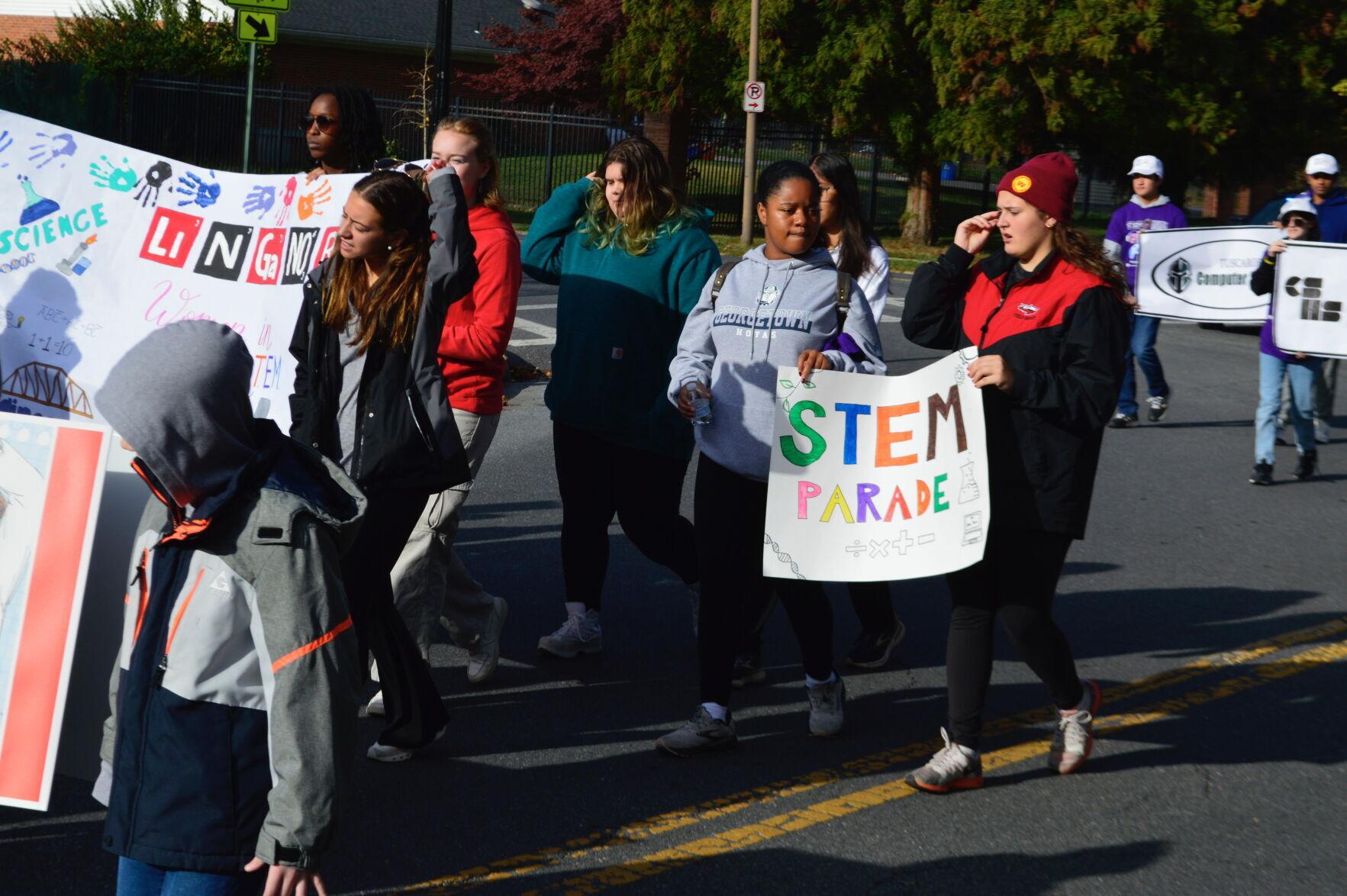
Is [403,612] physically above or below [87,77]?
below

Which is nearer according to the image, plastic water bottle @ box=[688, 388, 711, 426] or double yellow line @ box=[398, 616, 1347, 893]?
double yellow line @ box=[398, 616, 1347, 893]

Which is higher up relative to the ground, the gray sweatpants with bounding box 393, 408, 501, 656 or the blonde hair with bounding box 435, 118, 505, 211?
the blonde hair with bounding box 435, 118, 505, 211

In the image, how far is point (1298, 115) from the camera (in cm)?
2656

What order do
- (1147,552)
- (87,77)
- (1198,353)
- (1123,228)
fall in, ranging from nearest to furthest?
(1147,552)
(1123,228)
(1198,353)
(87,77)

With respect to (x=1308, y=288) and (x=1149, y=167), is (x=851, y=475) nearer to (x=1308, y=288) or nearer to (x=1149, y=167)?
(x=1308, y=288)

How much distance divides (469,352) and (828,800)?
1.88m

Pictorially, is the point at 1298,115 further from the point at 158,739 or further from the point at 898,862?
the point at 158,739

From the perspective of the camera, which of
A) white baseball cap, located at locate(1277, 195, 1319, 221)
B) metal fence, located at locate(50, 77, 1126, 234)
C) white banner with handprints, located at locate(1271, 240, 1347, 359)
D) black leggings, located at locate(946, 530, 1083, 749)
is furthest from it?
metal fence, located at locate(50, 77, 1126, 234)

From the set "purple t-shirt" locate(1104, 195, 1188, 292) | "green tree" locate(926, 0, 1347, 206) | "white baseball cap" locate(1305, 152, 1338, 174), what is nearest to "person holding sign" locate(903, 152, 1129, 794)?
"white baseball cap" locate(1305, 152, 1338, 174)

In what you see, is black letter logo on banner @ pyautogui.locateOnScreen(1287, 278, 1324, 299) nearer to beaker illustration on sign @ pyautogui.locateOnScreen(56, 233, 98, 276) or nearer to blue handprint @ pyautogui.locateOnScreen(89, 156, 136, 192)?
blue handprint @ pyautogui.locateOnScreen(89, 156, 136, 192)

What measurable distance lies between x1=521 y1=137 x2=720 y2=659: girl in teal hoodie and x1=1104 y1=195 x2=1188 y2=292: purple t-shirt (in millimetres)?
6614

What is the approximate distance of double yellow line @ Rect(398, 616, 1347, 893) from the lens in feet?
13.3

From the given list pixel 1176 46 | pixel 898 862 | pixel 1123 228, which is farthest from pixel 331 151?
pixel 1176 46

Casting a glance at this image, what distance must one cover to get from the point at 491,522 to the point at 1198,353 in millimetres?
10388
